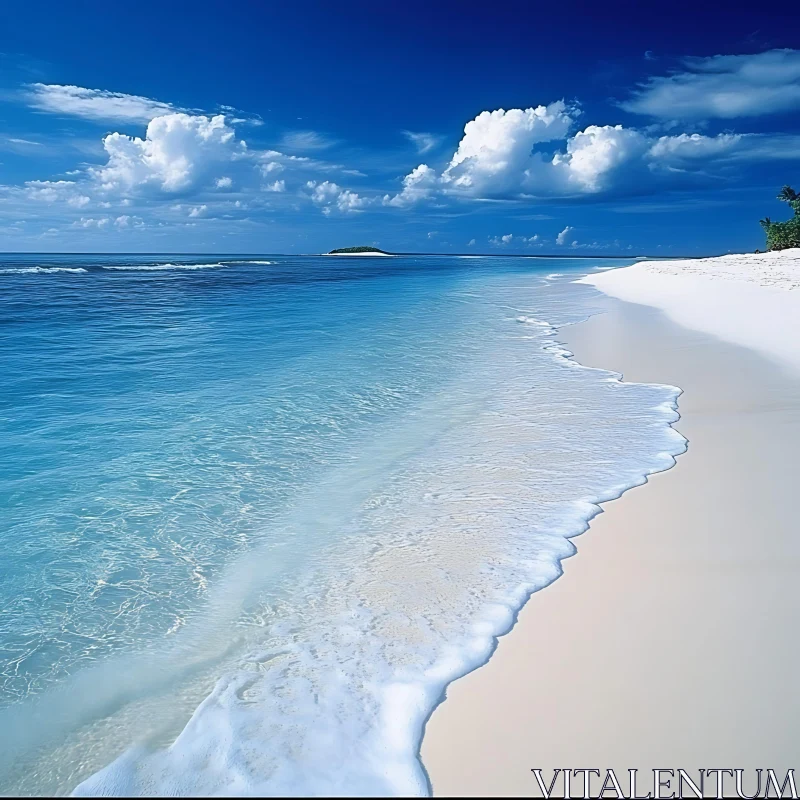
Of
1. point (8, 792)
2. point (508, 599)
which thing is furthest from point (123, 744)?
point (508, 599)

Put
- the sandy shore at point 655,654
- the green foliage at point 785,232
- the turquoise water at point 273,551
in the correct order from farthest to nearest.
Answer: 1. the green foliage at point 785,232
2. the turquoise water at point 273,551
3. the sandy shore at point 655,654

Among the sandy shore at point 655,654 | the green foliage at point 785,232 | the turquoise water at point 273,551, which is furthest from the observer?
the green foliage at point 785,232

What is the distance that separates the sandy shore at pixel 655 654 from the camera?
7.70 ft

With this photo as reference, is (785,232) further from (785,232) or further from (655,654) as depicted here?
(655,654)

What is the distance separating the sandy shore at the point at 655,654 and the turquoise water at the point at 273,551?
0.20 m

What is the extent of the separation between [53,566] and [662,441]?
556 cm

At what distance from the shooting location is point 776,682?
2637mm

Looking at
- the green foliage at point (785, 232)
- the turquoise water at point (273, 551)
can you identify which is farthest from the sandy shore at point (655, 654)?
the green foliage at point (785, 232)

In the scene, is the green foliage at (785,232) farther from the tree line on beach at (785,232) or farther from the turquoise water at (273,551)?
the turquoise water at (273,551)

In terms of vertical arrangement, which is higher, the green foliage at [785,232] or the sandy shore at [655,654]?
the green foliage at [785,232]

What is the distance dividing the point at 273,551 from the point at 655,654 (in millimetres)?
2598

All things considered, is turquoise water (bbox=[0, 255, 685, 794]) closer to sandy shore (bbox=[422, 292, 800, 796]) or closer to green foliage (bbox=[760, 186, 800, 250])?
sandy shore (bbox=[422, 292, 800, 796])

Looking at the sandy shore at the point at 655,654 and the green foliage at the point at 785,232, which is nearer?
the sandy shore at the point at 655,654

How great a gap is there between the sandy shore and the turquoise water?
0.20 meters
